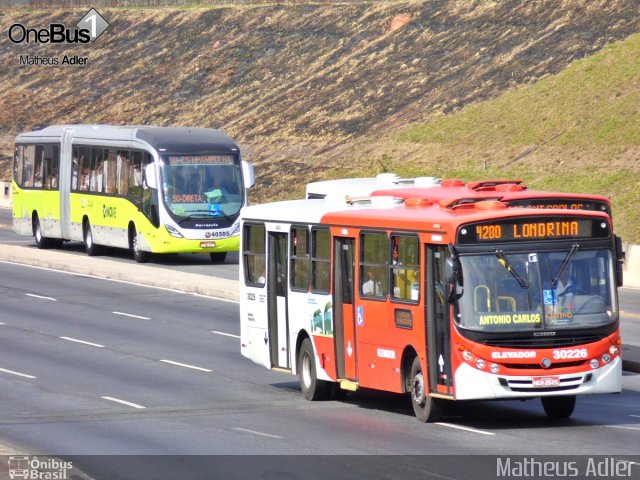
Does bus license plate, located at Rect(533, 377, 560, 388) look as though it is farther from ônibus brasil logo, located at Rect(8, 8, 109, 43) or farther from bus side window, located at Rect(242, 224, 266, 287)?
ônibus brasil logo, located at Rect(8, 8, 109, 43)

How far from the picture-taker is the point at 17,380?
20.1m

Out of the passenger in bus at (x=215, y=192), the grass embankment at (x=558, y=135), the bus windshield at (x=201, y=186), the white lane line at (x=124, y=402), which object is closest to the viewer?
the white lane line at (x=124, y=402)

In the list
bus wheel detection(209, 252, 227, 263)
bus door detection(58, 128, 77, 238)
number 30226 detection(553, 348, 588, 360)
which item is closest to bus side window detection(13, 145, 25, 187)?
bus door detection(58, 128, 77, 238)

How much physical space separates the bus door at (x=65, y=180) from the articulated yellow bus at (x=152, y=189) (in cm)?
3

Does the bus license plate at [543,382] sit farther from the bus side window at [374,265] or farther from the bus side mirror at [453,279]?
the bus side window at [374,265]

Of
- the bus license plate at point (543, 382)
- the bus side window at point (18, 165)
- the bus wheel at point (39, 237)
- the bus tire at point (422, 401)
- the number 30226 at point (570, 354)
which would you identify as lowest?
the bus tire at point (422, 401)

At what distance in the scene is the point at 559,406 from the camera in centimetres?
1633

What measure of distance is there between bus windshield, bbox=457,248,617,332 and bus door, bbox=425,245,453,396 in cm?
29

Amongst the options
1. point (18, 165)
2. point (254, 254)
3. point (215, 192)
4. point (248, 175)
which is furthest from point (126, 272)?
point (254, 254)

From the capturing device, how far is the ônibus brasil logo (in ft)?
279

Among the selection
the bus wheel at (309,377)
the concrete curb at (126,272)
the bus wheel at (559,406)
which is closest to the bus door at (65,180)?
the concrete curb at (126,272)

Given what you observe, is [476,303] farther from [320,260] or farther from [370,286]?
[320,260]

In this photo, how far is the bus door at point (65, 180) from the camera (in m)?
41.8

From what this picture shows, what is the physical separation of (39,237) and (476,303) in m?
29.9
